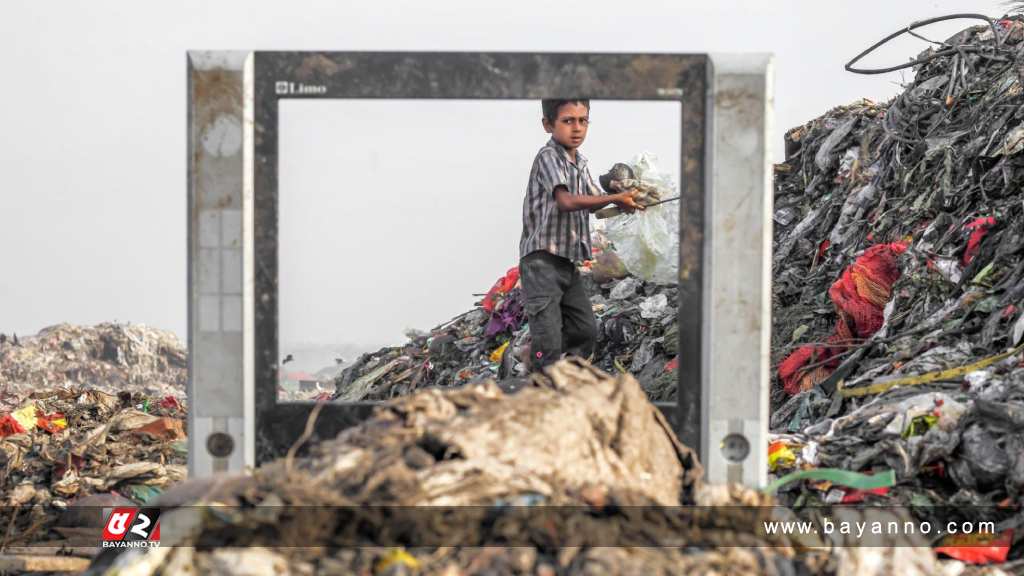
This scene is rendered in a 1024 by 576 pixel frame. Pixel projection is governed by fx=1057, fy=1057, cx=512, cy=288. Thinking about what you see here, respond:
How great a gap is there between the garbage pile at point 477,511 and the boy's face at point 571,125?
255 cm

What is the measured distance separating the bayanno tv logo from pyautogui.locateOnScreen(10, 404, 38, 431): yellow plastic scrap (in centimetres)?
274

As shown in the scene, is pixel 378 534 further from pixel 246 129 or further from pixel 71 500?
pixel 71 500

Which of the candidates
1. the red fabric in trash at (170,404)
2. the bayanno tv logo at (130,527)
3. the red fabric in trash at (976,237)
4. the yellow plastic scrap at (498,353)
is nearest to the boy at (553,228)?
the bayanno tv logo at (130,527)

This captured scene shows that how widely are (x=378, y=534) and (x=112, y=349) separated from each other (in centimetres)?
1337

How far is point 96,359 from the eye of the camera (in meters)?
14.7

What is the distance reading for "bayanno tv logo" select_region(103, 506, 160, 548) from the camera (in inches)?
147

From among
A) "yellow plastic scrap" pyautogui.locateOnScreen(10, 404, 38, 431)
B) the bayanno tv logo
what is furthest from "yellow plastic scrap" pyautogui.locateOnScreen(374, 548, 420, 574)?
"yellow plastic scrap" pyautogui.locateOnScreen(10, 404, 38, 431)

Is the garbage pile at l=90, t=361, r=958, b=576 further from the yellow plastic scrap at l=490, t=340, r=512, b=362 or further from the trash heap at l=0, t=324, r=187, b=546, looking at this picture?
the yellow plastic scrap at l=490, t=340, r=512, b=362

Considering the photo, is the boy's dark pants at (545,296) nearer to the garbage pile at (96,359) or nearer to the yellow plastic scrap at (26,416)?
the yellow plastic scrap at (26,416)

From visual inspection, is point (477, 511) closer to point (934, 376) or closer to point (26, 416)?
point (934, 376)

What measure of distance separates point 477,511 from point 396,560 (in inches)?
10.1

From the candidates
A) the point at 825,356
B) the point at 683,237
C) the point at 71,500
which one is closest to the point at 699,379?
the point at 683,237

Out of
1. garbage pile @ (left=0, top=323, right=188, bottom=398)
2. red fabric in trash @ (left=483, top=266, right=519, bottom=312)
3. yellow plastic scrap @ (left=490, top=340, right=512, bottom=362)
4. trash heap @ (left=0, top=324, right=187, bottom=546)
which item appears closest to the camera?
trash heap @ (left=0, top=324, right=187, bottom=546)

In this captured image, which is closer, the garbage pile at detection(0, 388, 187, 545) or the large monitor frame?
the large monitor frame
